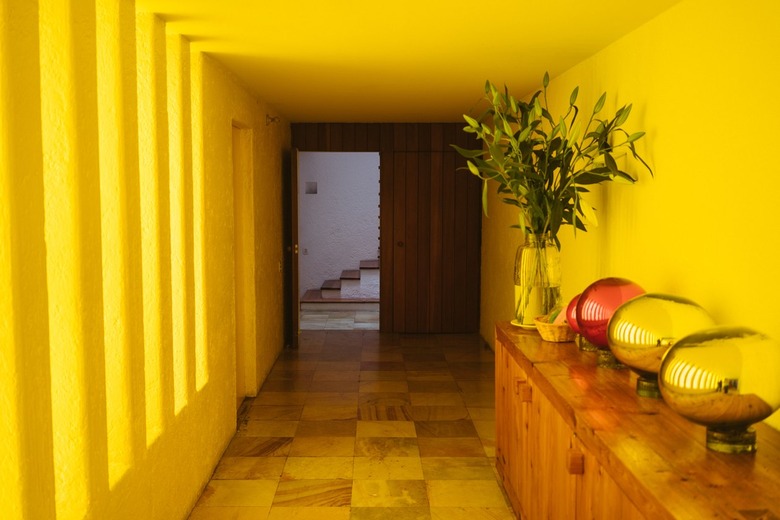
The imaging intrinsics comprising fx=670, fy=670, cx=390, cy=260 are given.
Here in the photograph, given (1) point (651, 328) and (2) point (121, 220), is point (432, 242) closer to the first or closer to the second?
(2) point (121, 220)

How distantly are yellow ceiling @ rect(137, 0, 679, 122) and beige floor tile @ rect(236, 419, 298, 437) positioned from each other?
7.58ft

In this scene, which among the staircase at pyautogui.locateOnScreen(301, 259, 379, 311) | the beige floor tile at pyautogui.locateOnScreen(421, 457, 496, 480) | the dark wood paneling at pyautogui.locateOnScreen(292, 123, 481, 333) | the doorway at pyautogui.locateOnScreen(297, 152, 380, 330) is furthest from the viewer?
the doorway at pyautogui.locateOnScreen(297, 152, 380, 330)

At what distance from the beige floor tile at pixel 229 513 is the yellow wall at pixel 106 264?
0.11 meters

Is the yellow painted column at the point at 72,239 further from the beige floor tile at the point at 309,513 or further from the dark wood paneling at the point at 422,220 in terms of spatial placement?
the dark wood paneling at the point at 422,220

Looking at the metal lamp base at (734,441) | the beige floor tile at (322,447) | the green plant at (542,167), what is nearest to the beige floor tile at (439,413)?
the beige floor tile at (322,447)

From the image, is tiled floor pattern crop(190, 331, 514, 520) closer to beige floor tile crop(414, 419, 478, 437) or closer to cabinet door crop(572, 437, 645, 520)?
beige floor tile crop(414, 419, 478, 437)

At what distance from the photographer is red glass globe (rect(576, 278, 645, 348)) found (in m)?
2.36

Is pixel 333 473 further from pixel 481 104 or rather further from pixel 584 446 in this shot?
pixel 481 104

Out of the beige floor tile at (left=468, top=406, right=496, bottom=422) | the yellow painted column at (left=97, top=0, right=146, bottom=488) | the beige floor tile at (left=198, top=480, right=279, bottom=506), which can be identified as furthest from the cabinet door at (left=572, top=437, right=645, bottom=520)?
the beige floor tile at (left=468, top=406, right=496, bottom=422)

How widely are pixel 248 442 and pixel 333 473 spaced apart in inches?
29.7

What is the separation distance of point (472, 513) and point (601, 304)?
1381mm

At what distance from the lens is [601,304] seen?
238 centimetres

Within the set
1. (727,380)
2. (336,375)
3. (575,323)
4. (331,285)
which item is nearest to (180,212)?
(575,323)

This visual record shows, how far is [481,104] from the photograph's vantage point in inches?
219
